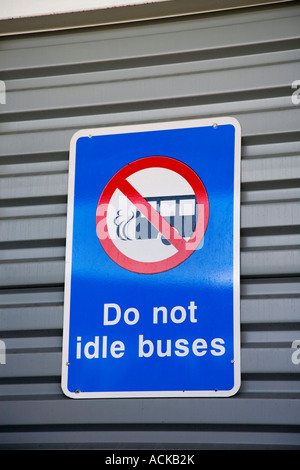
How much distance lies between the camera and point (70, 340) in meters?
3.04

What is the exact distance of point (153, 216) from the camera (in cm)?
310

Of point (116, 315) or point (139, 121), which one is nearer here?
point (116, 315)

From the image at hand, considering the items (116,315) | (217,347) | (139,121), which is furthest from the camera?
(139,121)

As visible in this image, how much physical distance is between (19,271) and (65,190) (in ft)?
1.44

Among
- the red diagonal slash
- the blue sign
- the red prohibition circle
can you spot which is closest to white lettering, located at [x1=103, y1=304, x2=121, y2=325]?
the blue sign

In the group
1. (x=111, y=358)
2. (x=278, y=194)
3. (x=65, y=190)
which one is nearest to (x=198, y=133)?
(x=278, y=194)

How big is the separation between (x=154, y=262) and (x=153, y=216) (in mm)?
212

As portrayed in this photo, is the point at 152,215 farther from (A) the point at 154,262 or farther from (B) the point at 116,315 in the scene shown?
(B) the point at 116,315

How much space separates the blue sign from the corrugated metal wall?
64mm

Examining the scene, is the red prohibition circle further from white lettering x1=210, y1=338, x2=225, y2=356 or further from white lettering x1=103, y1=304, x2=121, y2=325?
white lettering x1=210, y1=338, x2=225, y2=356

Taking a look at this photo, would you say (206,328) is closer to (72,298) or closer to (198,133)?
(72,298)

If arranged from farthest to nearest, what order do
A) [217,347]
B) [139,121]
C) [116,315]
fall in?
[139,121]
[116,315]
[217,347]

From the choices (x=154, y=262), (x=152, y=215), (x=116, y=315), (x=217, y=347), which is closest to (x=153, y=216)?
(x=152, y=215)

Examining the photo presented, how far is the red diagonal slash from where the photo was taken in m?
3.06
